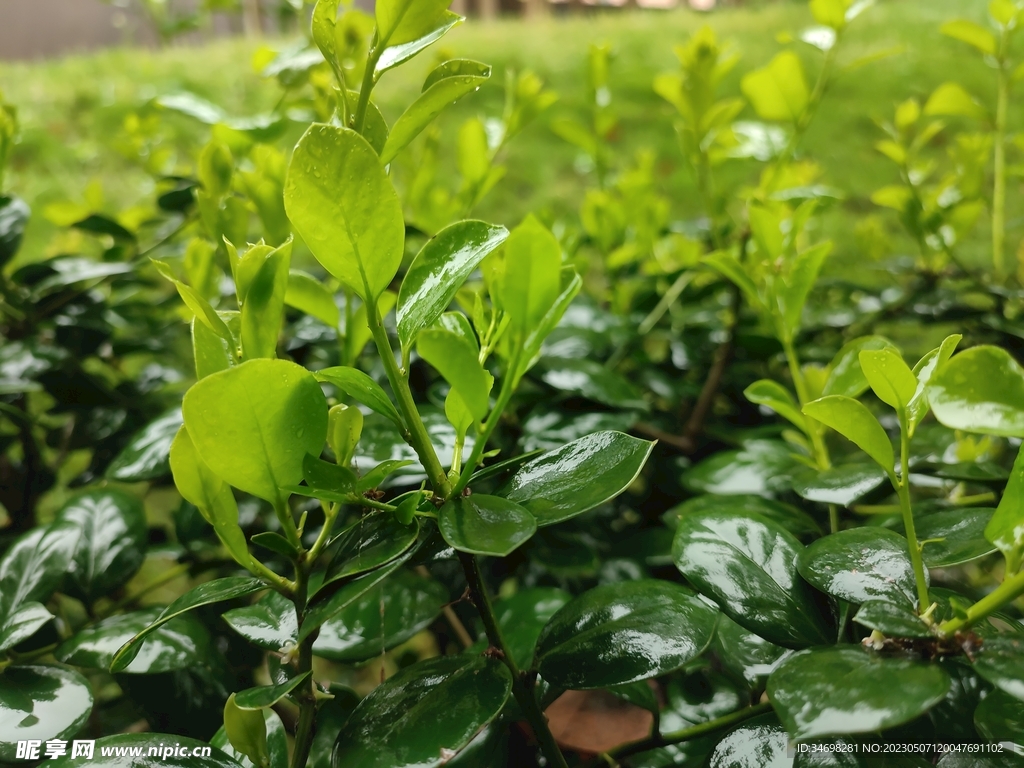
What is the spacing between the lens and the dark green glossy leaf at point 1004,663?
0.81ft

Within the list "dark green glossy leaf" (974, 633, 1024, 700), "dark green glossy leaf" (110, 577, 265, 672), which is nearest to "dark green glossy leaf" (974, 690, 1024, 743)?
"dark green glossy leaf" (974, 633, 1024, 700)

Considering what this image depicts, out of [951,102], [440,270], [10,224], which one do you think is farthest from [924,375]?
[10,224]

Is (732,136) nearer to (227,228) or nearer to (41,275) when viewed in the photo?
(227,228)

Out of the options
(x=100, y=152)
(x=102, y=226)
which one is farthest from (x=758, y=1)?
(x=102, y=226)

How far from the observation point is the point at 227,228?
0.51m

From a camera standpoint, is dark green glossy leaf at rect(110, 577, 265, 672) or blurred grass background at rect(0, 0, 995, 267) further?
blurred grass background at rect(0, 0, 995, 267)

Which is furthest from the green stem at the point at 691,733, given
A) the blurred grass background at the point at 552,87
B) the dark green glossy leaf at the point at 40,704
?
the blurred grass background at the point at 552,87

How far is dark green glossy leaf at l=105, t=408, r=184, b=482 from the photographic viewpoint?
0.48 m

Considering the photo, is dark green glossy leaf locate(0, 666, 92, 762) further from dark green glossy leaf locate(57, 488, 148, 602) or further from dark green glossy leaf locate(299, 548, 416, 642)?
dark green glossy leaf locate(299, 548, 416, 642)

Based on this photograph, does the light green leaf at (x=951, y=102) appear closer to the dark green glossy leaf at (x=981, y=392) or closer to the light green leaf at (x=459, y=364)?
the dark green glossy leaf at (x=981, y=392)

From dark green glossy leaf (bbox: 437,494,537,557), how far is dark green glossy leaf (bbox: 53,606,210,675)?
235mm

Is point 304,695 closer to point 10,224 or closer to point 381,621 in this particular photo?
point 381,621

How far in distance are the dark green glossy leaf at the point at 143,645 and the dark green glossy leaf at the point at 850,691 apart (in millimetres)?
354

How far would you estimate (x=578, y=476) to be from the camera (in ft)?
1.04
